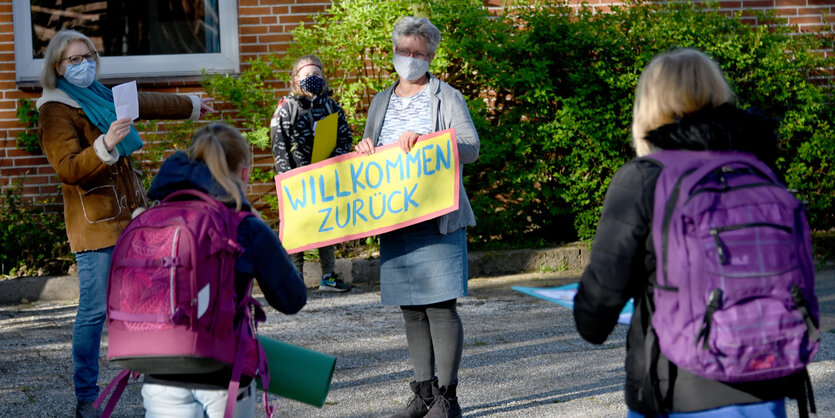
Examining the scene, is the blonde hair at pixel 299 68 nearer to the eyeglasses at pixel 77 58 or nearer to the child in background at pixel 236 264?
the eyeglasses at pixel 77 58

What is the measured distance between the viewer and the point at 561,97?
28.6ft

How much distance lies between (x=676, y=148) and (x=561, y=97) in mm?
6517

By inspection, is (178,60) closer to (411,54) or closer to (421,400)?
(411,54)

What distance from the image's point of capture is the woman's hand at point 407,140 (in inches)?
165

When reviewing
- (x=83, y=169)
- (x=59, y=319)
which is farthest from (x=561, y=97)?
(x=83, y=169)

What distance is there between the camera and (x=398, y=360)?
5492 millimetres

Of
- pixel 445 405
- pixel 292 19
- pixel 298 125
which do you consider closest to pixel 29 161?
pixel 292 19

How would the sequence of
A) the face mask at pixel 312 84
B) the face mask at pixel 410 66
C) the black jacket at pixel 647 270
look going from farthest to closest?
the face mask at pixel 312 84
the face mask at pixel 410 66
the black jacket at pixel 647 270

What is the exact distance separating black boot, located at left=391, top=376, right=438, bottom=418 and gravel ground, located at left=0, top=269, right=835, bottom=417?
27cm

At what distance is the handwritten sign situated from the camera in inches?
166

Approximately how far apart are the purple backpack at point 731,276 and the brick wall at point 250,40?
7114 millimetres

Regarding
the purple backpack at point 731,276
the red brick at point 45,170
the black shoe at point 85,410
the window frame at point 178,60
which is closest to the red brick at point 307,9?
the window frame at point 178,60

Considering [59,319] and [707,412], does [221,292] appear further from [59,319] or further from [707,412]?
[59,319]

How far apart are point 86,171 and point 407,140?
139cm
